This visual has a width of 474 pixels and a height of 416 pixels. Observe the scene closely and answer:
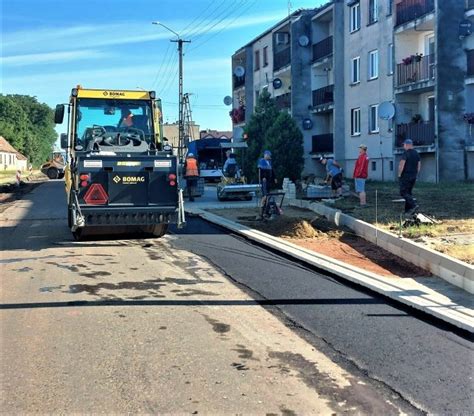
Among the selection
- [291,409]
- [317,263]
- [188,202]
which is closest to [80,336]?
[291,409]

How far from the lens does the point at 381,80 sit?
30.0m

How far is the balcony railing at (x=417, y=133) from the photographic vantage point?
83.9 ft

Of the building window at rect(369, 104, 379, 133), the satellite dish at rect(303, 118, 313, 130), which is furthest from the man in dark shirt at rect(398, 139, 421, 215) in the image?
the satellite dish at rect(303, 118, 313, 130)

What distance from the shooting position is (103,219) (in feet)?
38.3

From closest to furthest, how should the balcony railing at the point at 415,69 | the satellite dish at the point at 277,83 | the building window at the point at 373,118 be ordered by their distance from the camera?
the balcony railing at the point at 415,69 < the building window at the point at 373,118 < the satellite dish at the point at 277,83

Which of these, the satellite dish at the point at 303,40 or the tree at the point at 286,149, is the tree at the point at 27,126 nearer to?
the satellite dish at the point at 303,40

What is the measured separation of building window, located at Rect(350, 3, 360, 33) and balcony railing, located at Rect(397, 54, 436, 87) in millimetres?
5995

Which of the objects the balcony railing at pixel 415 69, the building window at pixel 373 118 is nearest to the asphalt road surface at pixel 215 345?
the balcony railing at pixel 415 69

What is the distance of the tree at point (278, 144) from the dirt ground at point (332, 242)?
12.4 metres

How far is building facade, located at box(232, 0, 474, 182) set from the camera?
2481 cm

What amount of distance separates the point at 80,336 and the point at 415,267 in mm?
5728

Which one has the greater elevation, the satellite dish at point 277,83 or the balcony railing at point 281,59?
the balcony railing at point 281,59

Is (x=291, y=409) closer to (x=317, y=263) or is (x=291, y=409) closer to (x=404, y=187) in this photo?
(x=317, y=263)

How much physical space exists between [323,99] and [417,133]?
1140 cm
